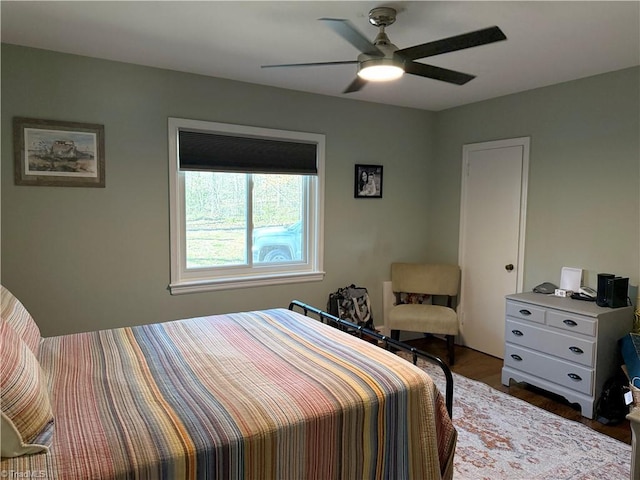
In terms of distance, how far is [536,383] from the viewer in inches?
132

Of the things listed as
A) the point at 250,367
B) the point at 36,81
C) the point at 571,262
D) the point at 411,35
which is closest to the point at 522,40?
the point at 411,35

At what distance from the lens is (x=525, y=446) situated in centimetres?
263

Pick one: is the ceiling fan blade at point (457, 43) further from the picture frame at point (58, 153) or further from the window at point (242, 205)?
the picture frame at point (58, 153)

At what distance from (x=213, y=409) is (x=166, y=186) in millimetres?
2238

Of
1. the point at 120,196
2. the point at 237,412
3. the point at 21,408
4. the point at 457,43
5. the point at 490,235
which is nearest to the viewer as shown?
the point at 21,408

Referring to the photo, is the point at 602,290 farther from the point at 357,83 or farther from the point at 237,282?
the point at 237,282

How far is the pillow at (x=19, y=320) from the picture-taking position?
6.25ft

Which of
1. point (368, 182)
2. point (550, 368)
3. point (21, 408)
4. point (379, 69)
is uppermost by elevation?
point (379, 69)

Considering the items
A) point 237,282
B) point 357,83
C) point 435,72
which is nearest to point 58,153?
point 237,282

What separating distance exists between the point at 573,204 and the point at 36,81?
406 centimetres

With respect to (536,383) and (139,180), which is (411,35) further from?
(536,383)

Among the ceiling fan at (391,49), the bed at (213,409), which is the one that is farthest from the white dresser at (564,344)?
the ceiling fan at (391,49)

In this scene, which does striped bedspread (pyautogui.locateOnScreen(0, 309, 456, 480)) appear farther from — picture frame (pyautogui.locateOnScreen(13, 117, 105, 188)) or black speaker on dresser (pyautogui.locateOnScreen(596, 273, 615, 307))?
black speaker on dresser (pyautogui.locateOnScreen(596, 273, 615, 307))

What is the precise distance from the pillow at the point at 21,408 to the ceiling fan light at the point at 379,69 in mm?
1914
